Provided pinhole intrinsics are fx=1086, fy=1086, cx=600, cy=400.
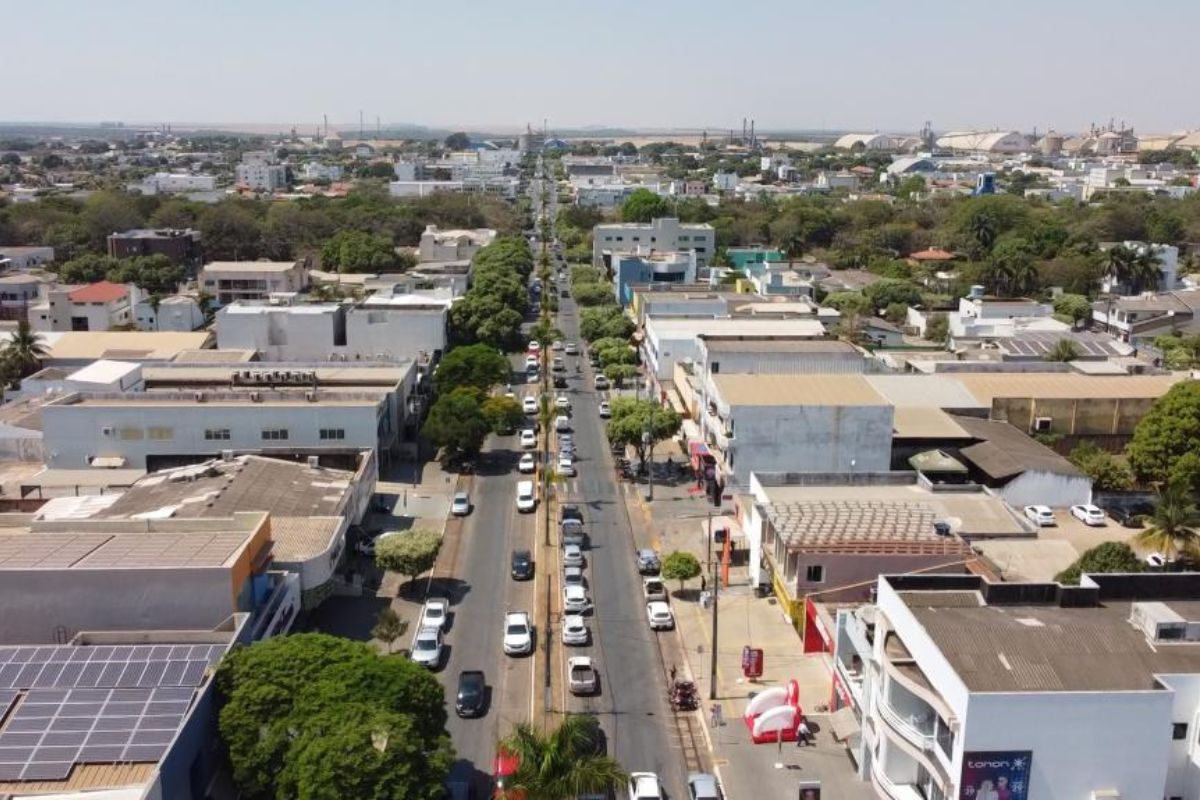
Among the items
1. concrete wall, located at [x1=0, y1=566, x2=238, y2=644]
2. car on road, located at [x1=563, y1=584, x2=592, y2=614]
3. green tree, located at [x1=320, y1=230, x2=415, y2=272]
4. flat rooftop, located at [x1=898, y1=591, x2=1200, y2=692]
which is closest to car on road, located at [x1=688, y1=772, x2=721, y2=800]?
flat rooftop, located at [x1=898, y1=591, x2=1200, y2=692]

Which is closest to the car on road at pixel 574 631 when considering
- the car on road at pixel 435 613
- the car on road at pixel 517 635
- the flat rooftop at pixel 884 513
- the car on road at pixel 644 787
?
the car on road at pixel 517 635

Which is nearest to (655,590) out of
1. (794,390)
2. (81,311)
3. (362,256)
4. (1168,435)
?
(794,390)

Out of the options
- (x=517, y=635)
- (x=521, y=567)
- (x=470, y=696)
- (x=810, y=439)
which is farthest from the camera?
(x=810, y=439)

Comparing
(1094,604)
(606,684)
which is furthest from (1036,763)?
(606,684)

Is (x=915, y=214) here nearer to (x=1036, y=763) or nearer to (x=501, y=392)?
(x=501, y=392)

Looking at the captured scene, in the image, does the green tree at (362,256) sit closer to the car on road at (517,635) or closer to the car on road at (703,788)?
the car on road at (517,635)

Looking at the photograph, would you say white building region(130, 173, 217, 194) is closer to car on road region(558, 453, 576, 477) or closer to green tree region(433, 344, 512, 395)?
green tree region(433, 344, 512, 395)

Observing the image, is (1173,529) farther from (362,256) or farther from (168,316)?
(362,256)
